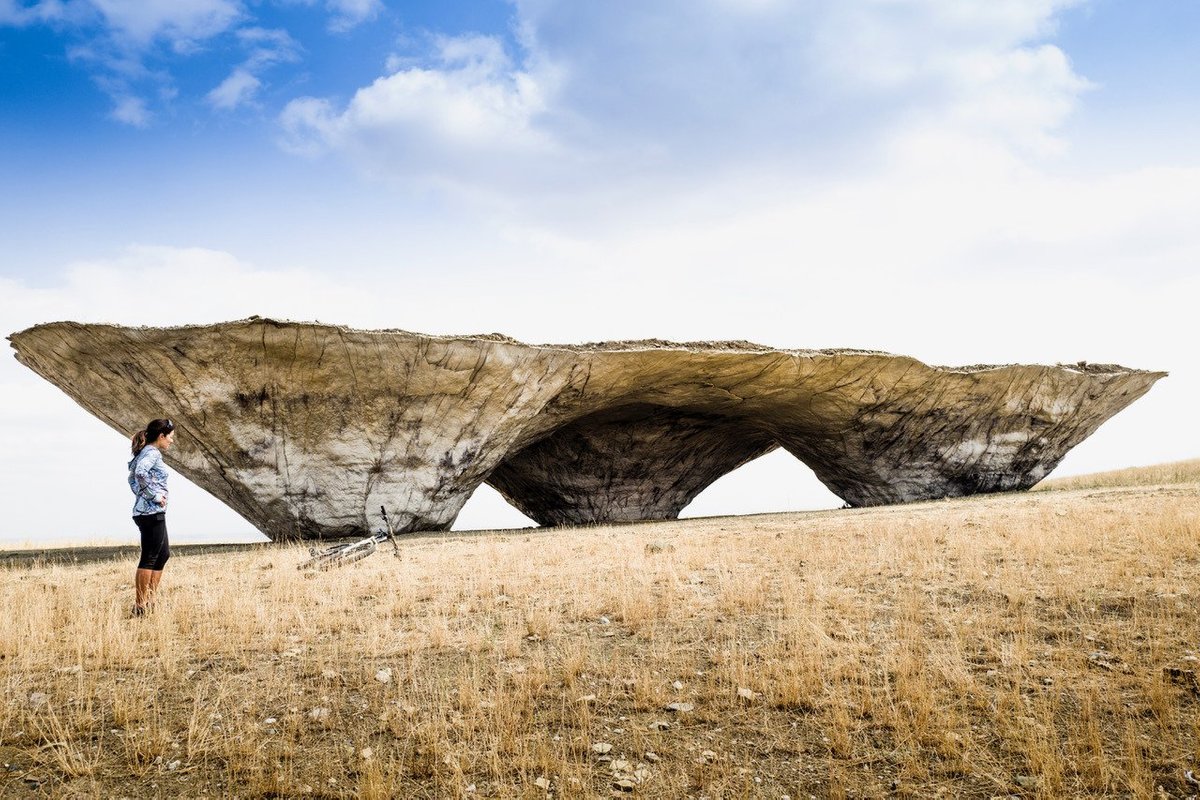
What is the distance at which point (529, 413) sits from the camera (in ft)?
46.8

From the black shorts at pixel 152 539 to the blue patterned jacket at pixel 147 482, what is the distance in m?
0.07

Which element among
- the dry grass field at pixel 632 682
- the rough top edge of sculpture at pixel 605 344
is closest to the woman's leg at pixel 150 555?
the dry grass field at pixel 632 682

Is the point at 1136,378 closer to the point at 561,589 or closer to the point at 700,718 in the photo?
the point at 561,589

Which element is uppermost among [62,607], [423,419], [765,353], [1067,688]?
[765,353]

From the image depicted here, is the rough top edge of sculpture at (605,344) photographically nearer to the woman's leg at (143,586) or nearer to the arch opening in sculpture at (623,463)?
the arch opening in sculpture at (623,463)

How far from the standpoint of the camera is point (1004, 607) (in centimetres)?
616

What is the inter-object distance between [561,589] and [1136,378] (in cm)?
1810

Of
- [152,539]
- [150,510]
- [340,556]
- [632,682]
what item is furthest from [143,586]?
[632,682]

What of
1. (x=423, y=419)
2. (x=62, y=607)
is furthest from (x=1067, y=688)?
(x=423, y=419)

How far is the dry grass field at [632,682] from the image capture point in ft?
11.8

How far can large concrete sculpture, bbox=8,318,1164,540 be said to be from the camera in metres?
11.9

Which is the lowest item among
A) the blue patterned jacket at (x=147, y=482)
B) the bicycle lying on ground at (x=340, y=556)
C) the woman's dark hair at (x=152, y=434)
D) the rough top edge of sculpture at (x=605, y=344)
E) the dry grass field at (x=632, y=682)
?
the dry grass field at (x=632, y=682)

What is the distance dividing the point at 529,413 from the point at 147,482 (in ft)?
25.9

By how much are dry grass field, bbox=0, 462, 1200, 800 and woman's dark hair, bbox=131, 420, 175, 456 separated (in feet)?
5.01
